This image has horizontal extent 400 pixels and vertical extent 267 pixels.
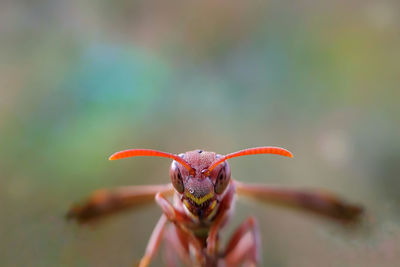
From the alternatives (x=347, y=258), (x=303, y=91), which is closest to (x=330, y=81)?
(x=303, y=91)

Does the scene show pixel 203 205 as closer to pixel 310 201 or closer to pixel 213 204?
pixel 213 204

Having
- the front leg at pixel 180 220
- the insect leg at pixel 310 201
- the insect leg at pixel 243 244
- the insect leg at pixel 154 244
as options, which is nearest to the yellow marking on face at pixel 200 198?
the front leg at pixel 180 220

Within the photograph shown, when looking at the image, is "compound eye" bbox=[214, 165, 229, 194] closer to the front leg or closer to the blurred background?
the front leg

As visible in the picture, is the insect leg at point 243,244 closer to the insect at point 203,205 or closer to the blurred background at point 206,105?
the insect at point 203,205

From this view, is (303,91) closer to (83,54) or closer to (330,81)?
(330,81)

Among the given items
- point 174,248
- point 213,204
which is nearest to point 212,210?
point 213,204

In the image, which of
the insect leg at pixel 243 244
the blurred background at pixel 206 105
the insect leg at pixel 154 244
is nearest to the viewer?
the insect leg at pixel 154 244
